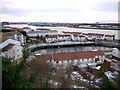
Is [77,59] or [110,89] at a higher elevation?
[110,89]

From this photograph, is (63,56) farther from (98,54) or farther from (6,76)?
(6,76)

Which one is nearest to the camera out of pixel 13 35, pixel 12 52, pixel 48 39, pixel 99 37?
pixel 12 52

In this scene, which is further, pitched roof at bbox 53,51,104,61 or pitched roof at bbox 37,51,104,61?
pitched roof at bbox 53,51,104,61

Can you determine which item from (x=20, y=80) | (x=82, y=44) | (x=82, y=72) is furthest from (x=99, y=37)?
(x=20, y=80)

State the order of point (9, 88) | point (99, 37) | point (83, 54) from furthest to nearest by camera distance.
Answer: point (99, 37) < point (83, 54) < point (9, 88)

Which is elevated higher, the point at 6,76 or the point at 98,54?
the point at 6,76

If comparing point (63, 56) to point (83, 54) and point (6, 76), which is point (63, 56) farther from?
point (6, 76)

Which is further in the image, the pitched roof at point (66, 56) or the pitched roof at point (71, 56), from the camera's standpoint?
the pitched roof at point (71, 56)

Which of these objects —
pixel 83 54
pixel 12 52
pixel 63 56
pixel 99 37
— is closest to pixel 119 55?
pixel 83 54

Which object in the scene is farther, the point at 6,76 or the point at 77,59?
the point at 77,59
